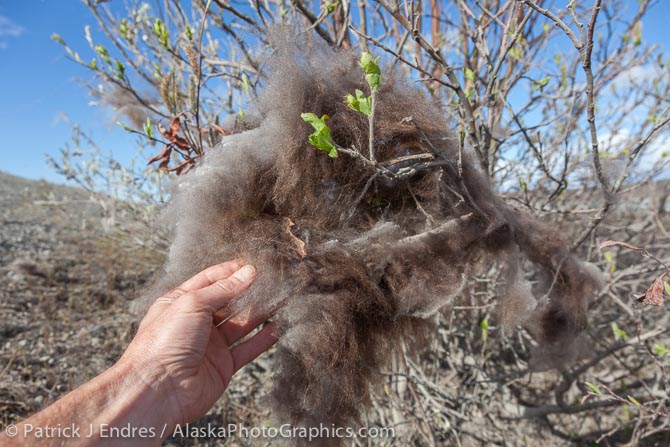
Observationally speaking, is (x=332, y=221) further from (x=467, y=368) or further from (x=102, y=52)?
(x=467, y=368)

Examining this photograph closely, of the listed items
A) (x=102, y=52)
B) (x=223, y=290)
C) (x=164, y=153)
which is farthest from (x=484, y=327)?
(x=102, y=52)

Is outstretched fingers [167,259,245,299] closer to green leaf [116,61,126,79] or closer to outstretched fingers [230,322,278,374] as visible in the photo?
outstretched fingers [230,322,278,374]

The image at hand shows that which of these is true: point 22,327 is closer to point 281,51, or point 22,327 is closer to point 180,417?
point 180,417

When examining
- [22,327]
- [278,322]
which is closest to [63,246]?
[22,327]

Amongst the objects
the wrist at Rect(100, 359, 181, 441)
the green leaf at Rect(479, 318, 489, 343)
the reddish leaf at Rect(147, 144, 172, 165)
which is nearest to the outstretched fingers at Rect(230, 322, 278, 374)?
the wrist at Rect(100, 359, 181, 441)

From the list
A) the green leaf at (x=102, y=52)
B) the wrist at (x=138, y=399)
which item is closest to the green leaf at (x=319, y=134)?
the wrist at (x=138, y=399)

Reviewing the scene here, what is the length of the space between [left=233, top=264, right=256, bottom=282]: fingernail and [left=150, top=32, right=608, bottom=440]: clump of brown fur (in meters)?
0.07

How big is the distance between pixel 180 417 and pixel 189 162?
2.53 feet

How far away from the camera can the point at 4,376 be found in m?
2.45

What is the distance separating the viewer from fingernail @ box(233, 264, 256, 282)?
1.11 meters

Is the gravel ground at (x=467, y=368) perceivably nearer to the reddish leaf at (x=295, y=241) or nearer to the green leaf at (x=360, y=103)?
the reddish leaf at (x=295, y=241)

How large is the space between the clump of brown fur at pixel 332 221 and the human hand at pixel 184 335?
7 centimetres

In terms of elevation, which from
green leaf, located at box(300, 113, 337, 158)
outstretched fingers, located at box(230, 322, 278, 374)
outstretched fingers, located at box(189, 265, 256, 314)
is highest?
green leaf, located at box(300, 113, 337, 158)

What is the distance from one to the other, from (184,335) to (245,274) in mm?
244
